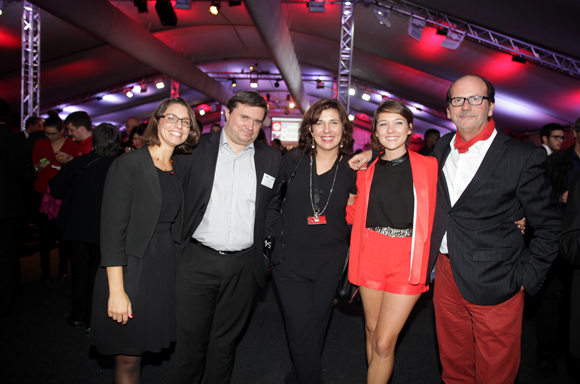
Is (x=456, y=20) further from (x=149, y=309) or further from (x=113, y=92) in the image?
(x=113, y=92)

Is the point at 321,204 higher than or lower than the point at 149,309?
higher

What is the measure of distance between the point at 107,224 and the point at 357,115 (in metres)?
19.0

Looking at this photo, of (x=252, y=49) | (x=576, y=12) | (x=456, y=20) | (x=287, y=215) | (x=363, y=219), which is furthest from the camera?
(x=252, y=49)

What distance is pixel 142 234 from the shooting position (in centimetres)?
177

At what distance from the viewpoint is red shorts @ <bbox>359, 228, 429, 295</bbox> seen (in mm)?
1922

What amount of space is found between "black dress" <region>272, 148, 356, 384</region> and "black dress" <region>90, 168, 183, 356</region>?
70 centimetres

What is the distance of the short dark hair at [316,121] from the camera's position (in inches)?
89.8

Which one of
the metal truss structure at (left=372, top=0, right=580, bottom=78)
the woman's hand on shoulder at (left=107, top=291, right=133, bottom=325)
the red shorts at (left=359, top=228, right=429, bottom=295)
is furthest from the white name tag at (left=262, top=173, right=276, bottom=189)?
the metal truss structure at (left=372, top=0, right=580, bottom=78)

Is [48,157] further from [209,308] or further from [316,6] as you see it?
[316,6]

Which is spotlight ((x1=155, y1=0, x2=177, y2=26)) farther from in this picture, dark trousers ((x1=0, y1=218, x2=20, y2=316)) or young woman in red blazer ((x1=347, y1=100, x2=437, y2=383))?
young woman in red blazer ((x1=347, y1=100, x2=437, y2=383))

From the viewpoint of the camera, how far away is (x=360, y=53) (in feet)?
32.9

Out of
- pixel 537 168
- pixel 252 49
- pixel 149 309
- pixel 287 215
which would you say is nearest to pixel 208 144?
pixel 287 215

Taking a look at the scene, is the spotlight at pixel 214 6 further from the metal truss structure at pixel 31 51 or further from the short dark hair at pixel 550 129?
the short dark hair at pixel 550 129

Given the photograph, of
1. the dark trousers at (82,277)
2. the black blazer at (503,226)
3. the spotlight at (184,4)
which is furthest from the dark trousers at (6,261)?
the spotlight at (184,4)
